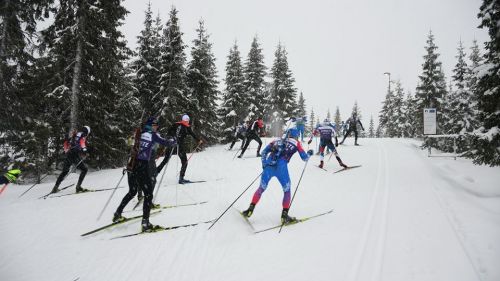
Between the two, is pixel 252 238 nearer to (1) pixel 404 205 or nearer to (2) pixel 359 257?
(2) pixel 359 257

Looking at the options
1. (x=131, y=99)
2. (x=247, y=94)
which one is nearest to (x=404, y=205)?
(x=131, y=99)

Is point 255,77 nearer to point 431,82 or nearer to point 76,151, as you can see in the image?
point 431,82

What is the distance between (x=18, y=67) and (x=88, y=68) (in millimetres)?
3056

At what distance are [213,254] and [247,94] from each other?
98.2 ft

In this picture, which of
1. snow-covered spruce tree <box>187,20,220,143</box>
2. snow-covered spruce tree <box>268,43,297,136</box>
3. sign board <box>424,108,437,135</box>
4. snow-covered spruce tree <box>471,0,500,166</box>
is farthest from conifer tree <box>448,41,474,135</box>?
snow-covered spruce tree <box>187,20,220,143</box>

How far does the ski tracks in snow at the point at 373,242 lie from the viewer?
13.6 ft

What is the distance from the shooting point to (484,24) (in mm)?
9781

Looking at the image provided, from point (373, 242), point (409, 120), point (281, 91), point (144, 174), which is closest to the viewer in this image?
point (373, 242)

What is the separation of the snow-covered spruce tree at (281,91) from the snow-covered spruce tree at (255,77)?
162 inches

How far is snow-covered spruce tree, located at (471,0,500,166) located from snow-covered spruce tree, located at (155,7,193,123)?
1861 centimetres

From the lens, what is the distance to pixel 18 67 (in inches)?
530

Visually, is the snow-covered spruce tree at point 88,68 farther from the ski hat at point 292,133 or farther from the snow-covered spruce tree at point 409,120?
the snow-covered spruce tree at point 409,120

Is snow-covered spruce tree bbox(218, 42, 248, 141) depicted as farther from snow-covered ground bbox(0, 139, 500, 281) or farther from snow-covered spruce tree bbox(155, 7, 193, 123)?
snow-covered ground bbox(0, 139, 500, 281)

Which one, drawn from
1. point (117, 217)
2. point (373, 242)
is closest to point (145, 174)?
point (117, 217)
